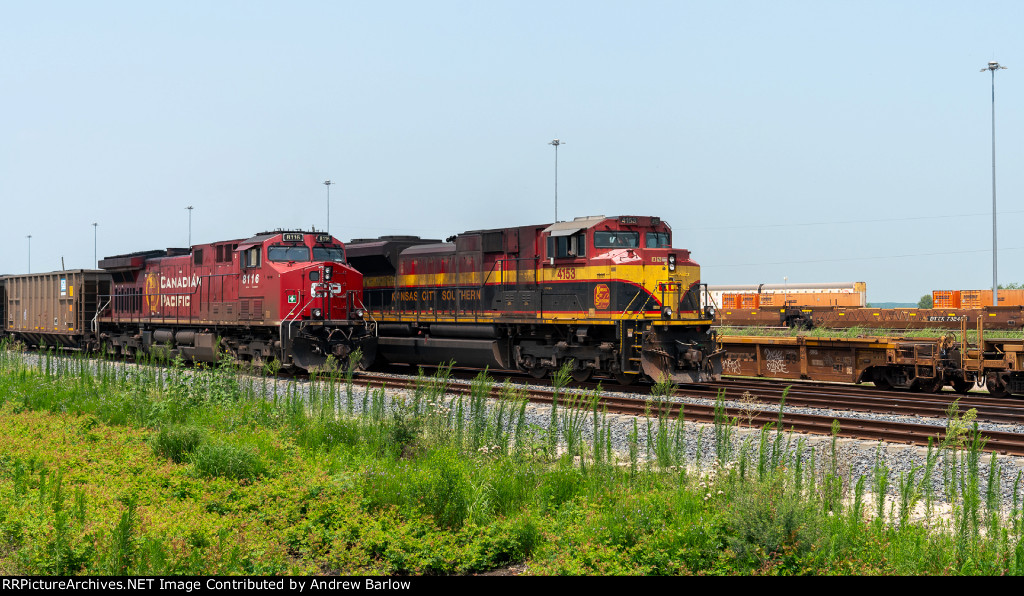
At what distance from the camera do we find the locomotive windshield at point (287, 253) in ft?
67.5

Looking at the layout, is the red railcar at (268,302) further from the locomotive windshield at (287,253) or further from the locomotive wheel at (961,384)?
the locomotive wheel at (961,384)

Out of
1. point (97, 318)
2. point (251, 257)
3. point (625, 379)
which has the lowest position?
point (625, 379)

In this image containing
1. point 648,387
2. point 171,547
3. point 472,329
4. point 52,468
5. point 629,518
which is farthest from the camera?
point 472,329

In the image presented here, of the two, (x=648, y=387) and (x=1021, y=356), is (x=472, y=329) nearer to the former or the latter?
(x=648, y=387)

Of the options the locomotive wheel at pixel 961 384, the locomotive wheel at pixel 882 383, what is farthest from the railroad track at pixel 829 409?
the locomotive wheel at pixel 961 384

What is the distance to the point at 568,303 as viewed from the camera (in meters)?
18.2

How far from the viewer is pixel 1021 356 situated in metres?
16.9

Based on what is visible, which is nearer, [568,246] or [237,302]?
[568,246]

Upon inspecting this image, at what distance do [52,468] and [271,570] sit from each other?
4.52 meters

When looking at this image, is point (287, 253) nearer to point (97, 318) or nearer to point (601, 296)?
point (601, 296)

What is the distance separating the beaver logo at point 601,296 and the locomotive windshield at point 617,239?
2.89 feet

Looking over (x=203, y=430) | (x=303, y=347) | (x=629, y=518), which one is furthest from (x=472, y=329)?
(x=629, y=518)

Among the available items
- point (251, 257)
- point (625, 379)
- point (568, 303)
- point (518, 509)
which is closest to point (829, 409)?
point (625, 379)

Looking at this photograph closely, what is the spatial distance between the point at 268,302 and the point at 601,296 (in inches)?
323
